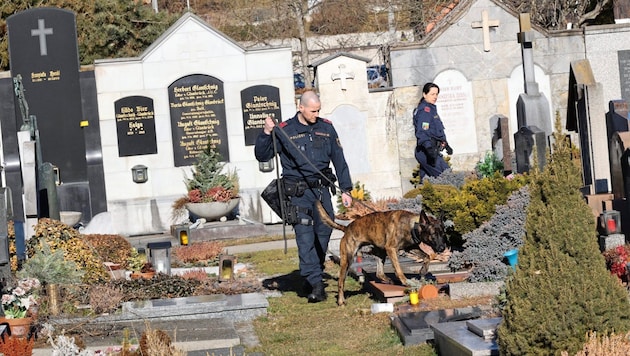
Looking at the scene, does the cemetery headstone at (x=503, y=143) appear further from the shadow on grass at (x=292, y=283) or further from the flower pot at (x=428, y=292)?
the flower pot at (x=428, y=292)

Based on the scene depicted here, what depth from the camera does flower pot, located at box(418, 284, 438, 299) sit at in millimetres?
9883

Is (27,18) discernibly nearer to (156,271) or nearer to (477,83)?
(477,83)

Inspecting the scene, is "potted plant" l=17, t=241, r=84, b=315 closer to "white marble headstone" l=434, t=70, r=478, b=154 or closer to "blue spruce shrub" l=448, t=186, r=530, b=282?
"blue spruce shrub" l=448, t=186, r=530, b=282

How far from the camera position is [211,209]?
788 inches

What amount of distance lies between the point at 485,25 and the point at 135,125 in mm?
7198

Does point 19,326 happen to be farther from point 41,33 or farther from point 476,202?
point 41,33

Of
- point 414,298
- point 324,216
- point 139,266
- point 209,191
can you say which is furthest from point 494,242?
point 209,191

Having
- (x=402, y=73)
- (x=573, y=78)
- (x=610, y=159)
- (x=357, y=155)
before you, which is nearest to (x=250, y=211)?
(x=357, y=155)

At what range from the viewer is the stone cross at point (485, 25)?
2327 centimetres

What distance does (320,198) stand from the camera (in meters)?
11.3

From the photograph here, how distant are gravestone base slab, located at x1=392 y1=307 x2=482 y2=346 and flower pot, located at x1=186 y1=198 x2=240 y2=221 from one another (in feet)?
37.1

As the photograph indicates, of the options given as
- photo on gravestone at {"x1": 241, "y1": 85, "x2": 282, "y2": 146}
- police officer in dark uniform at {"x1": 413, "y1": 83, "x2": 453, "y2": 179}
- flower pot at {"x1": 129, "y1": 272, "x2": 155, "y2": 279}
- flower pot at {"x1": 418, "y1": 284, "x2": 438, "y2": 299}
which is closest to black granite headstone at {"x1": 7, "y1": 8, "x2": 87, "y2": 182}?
photo on gravestone at {"x1": 241, "y1": 85, "x2": 282, "y2": 146}

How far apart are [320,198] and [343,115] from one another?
11.9 meters

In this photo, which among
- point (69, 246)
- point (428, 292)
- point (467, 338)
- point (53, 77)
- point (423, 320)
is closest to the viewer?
point (467, 338)
